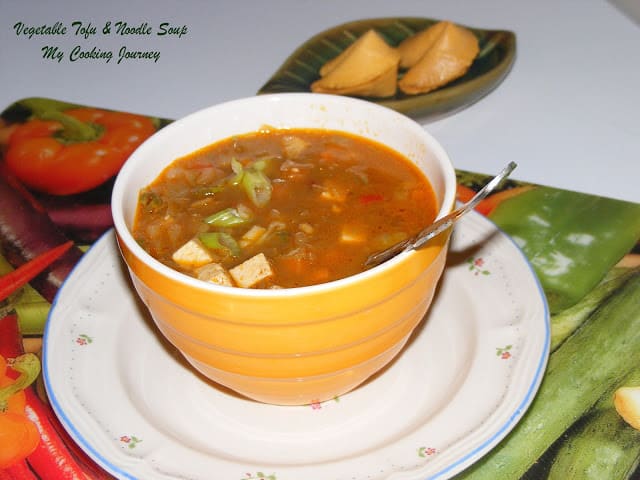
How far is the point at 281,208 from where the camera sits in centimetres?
171

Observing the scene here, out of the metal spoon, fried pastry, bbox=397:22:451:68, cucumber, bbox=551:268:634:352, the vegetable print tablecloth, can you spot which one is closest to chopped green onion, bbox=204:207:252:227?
the metal spoon

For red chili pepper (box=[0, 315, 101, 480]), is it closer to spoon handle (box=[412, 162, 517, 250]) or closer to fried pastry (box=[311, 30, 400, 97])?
spoon handle (box=[412, 162, 517, 250])

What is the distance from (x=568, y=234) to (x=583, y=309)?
283 mm

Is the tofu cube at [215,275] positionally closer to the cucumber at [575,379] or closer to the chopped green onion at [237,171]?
the chopped green onion at [237,171]

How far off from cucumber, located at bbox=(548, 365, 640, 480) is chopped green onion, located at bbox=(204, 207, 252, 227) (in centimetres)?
81

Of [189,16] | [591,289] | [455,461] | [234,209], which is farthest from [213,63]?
[455,461]

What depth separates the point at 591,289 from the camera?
190 cm

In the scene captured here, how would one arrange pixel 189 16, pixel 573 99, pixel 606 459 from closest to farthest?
1. pixel 606 459
2. pixel 573 99
3. pixel 189 16

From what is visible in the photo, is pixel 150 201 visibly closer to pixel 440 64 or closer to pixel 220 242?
pixel 220 242

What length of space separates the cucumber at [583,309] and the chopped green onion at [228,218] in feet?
2.51

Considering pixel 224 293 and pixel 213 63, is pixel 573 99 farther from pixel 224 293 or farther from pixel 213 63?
pixel 224 293

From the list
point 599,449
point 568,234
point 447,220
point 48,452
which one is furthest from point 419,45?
point 48,452

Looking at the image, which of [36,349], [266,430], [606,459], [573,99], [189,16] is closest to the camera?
[606,459]

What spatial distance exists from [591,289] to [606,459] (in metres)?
0.52
